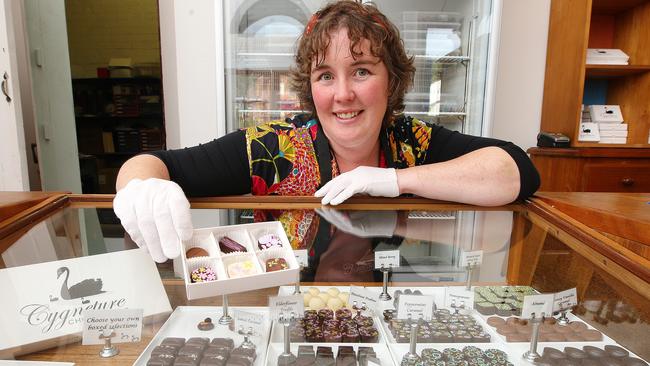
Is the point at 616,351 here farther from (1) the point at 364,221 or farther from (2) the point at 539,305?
(1) the point at 364,221

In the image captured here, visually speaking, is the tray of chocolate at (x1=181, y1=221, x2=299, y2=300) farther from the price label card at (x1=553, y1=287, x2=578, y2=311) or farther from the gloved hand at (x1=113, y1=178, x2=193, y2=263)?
the price label card at (x1=553, y1=287, x2=578, y2=311)

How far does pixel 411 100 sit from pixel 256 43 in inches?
46.3

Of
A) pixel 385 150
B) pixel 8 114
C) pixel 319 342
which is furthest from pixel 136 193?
pixel 8 114

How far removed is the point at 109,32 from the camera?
186 inches

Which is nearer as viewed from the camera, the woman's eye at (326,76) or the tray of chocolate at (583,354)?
the tray of chocolate at (583,354)

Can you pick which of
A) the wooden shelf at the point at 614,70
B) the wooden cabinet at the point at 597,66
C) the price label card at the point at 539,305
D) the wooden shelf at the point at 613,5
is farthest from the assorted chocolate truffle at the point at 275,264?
the wooden shelf at the point at 613,5

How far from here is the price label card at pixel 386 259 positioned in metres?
1.02

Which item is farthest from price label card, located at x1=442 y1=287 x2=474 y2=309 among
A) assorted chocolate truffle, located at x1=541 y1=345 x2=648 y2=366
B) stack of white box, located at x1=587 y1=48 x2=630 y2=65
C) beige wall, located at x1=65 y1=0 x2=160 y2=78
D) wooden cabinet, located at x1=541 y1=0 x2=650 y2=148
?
beige wall, located at x1=65 y1=0 x2=160 y2=78

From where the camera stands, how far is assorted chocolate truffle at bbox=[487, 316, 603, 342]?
0.88 m

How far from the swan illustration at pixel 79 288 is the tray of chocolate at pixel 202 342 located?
0.16 m

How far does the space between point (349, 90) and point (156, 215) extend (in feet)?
2.44

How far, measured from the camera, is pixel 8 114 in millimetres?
2119

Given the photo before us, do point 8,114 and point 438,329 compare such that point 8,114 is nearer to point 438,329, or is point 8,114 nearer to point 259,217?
point 259,217

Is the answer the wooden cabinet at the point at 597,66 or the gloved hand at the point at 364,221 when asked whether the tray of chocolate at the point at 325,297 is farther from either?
the wooden cabinet at the point at 597,66
